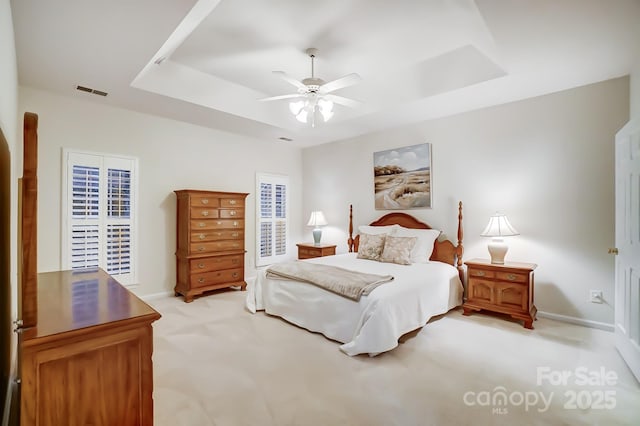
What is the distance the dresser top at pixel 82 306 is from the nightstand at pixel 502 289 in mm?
3526

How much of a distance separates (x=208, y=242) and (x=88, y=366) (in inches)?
134

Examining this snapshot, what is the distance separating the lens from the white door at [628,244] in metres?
2.36

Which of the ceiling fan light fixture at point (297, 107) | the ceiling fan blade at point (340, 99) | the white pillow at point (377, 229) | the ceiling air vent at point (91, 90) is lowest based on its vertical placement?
the white pillow at point (377, 229)

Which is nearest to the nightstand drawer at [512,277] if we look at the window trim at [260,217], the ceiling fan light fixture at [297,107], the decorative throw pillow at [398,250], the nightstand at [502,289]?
the nightstand at [502,289]

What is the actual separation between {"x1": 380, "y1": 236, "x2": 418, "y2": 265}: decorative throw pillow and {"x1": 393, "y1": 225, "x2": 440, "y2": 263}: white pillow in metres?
0.11

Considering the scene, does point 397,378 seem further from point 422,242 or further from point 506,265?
point 422,242

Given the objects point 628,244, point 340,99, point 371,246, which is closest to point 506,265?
point 628,244

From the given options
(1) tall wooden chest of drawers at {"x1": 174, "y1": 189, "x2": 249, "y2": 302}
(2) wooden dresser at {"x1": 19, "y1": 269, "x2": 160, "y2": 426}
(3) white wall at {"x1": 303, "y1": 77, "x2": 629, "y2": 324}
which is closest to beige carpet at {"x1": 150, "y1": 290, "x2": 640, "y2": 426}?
(3) white wall at {"x1": 303, "y1": 77, "x2": 629, "y2": 324}

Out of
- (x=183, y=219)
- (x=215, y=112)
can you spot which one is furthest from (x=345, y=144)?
(x=183, y=219)

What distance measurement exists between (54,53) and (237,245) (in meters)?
3.08

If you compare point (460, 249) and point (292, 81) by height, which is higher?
point (292, 81)

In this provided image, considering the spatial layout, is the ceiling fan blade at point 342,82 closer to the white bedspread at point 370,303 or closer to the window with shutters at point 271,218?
the white bedspread at point 370,303

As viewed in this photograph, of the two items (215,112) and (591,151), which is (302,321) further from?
(591,151)

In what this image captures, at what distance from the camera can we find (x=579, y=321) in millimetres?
3406
